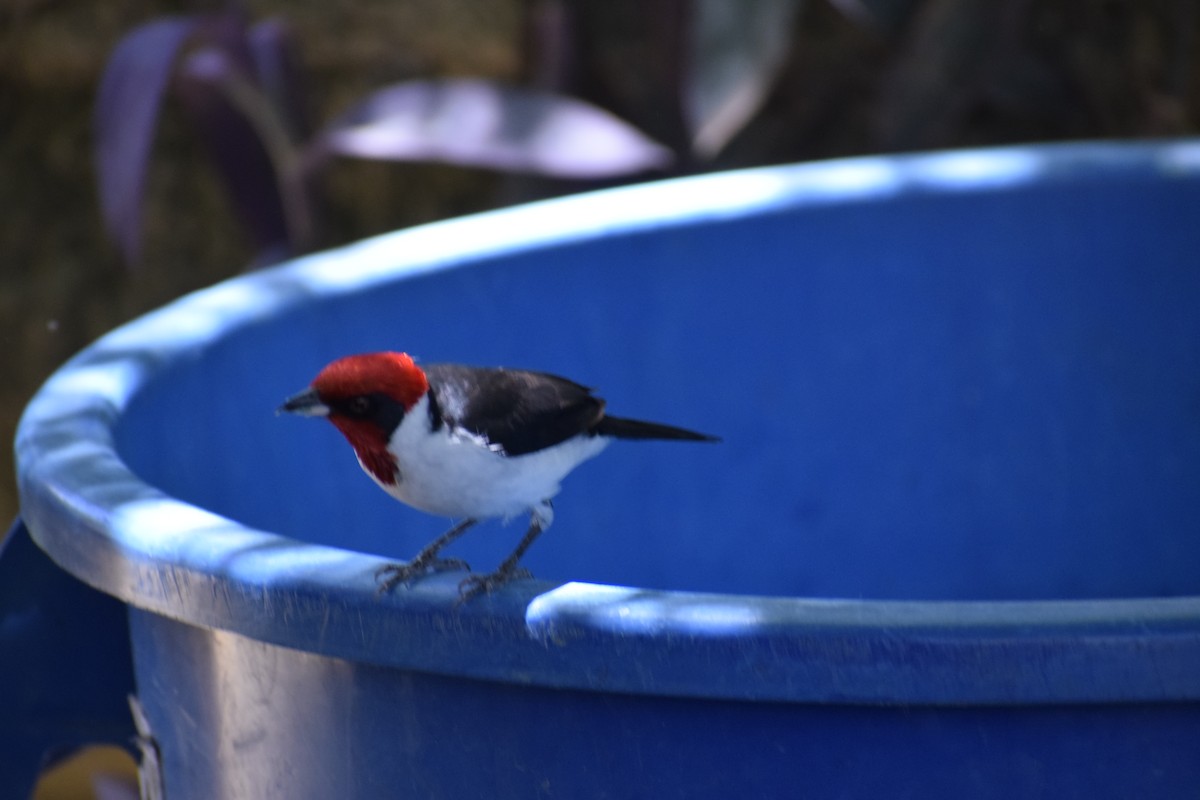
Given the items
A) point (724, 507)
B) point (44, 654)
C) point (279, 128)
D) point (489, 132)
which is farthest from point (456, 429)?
point (279, 128)

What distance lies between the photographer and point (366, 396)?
0.85m

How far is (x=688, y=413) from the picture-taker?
1410mm

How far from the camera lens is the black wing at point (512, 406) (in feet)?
2.92

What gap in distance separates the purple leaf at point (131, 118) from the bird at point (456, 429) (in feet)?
3.05

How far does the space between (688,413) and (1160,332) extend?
0.49 m

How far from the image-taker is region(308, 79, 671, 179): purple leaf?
6.17ft

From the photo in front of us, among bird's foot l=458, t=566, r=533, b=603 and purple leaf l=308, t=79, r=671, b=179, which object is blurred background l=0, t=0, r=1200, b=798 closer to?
purple leaf l=308, t=79, r=671, b=179

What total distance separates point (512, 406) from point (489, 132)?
3.52ft

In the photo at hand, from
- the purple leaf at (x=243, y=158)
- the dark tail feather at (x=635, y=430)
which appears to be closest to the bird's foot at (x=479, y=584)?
the dark tail feather at (x=635, y=430)

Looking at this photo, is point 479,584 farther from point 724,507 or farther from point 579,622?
point 724,507

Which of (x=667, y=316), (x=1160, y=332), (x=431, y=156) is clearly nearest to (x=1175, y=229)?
(x=1160, y=332)

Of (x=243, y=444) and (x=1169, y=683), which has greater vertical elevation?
(x=1169, y=683)

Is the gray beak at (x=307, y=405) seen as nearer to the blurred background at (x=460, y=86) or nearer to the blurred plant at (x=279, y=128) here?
the blurred plant at (x=279, y=128)

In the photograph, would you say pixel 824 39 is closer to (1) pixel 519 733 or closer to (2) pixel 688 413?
(2) pixel 688 413
